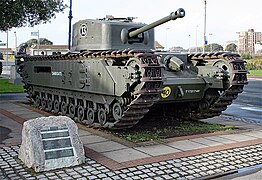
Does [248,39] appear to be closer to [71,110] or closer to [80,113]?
[71,110]

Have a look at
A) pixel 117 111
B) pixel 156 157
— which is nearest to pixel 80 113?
pixel 117 111

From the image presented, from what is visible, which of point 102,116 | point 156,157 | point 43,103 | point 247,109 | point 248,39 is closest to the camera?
point 156,157

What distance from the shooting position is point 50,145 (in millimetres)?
6734

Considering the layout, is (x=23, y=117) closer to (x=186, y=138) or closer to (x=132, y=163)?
(x=186, y=138)

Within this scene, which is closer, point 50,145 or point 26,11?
point 50,145

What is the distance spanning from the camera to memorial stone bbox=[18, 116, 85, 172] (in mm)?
6559

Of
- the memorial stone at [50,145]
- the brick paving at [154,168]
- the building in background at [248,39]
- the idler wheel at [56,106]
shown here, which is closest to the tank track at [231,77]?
the brick paving at [154,168]

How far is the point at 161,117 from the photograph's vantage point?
39.1ft

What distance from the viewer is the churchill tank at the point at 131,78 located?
8773mm

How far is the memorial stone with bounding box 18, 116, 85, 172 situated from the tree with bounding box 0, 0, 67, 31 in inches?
521

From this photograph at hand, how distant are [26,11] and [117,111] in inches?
534

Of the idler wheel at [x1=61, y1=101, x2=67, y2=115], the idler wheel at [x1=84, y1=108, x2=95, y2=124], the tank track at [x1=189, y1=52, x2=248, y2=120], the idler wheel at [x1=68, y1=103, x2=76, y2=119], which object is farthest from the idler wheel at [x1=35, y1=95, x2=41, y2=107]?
the tank track at [x1=189, y1=52, x2=248, y2=120]

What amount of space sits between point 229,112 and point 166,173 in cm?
835


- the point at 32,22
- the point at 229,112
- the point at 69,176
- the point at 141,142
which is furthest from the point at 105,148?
the point at 32,22
